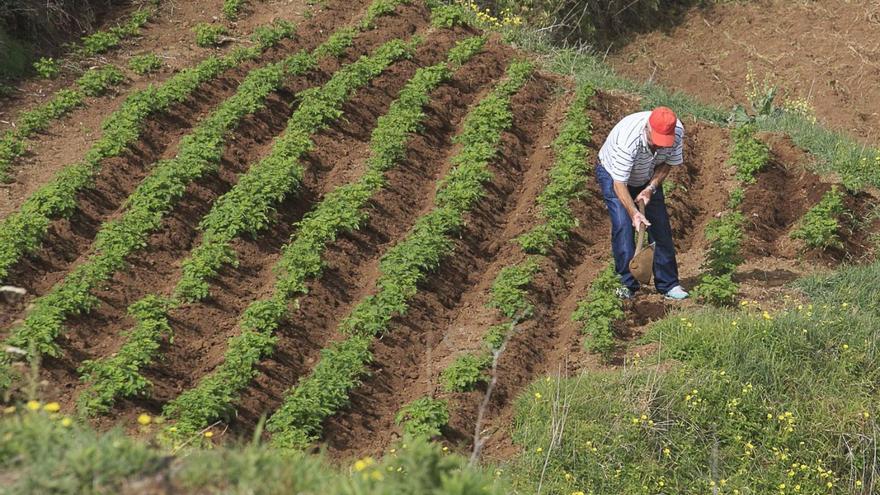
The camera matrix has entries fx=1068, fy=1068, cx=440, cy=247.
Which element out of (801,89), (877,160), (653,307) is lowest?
(801,89)

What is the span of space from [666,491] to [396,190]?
4.19 metres

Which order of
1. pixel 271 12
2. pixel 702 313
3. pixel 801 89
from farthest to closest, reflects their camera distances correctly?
pixel 801 89 → pixel 271 12 → pixel 702 313

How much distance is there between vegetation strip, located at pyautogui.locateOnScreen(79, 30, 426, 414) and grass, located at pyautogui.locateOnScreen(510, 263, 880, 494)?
2680 mm

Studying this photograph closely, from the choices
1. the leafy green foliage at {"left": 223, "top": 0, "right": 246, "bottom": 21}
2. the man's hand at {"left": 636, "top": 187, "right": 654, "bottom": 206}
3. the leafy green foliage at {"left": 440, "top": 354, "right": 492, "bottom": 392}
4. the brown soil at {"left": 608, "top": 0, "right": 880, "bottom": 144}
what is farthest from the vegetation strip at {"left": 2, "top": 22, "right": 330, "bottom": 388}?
the brown soil at {"left": 608, "top": 0, "right": 880, "bottom": 144}

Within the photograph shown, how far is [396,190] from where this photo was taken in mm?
9969

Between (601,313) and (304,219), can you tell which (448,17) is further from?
(601,313)

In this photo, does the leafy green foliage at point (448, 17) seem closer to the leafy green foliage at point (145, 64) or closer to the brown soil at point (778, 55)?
the leafy green foliage at point (145, 64)

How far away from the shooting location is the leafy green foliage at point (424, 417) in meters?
7.05

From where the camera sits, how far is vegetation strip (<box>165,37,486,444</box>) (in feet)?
22.9

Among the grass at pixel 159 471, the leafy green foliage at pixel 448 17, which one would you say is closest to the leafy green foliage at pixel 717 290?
the grass at pixel 159 471

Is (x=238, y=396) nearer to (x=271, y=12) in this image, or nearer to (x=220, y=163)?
(x=220, y=163)

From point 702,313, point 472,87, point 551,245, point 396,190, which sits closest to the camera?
point 702,313

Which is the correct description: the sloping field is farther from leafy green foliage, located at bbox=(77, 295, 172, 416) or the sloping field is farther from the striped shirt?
the striped shirt

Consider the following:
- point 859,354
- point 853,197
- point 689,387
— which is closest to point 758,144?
point 853,197
